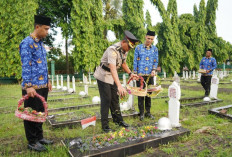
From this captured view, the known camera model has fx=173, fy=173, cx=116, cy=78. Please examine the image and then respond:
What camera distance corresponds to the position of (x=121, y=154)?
2.70 metres

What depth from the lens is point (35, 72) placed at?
285 cm

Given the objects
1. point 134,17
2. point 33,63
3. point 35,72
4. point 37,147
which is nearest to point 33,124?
point 37,147

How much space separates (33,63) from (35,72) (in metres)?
0.15

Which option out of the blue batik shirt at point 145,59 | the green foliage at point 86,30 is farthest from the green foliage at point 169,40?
the blue batik shirt at point 145,59

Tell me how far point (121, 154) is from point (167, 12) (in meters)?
21.0

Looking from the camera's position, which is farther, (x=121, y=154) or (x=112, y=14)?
(x=112, y=14)

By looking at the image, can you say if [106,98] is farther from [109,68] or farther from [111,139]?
[111,139]

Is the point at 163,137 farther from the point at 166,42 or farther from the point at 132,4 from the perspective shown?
the point at 166,42

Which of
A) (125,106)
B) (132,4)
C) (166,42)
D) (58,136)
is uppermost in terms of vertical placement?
(132,4)

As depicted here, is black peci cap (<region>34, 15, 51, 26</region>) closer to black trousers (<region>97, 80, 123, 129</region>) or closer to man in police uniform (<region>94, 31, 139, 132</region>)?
man in police uniform (<region>94, 31, 139, 132</region>)

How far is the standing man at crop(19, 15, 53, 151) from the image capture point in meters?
2.69

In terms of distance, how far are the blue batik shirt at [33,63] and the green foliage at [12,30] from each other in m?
13.0

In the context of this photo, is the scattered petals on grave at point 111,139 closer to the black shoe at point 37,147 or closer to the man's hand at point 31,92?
the black shoe at point 37,147

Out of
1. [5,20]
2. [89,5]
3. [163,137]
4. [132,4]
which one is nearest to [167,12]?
[132,4]
